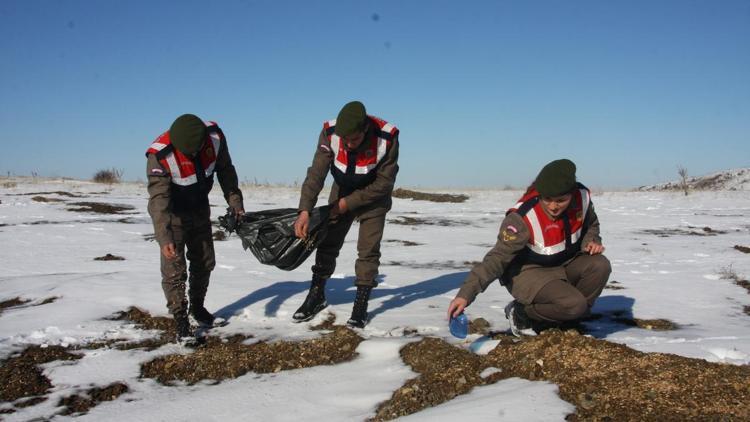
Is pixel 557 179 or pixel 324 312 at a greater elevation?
pixel 557 179

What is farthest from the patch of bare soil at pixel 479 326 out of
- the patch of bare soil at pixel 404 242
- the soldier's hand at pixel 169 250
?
the patch of bare soil at pixel 404 242

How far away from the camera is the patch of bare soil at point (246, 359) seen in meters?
3.39

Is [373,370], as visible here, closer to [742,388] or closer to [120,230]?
[742,388]

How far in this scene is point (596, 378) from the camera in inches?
102

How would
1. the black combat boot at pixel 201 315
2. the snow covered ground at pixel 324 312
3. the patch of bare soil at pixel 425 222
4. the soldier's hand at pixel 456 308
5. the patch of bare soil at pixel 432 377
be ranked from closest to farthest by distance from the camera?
the patch of bare soil at pixel 432 377 < the snow covered ground at pixel 324 312 < the soldier's hand at pixel 456 308 < the black combat boot at pixel 201 315 < the patch of bare soil at pixel 425 222

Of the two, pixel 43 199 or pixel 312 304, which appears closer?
pixel 312 304

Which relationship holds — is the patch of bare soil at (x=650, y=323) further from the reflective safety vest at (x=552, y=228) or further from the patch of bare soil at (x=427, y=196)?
the patch of bare soil at (x=427, y=196)

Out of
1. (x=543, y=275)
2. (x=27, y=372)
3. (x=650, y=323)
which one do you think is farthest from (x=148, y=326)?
(x=650, y=323)

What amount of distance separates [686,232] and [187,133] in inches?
384

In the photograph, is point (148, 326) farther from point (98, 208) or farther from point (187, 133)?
point (98, 208)

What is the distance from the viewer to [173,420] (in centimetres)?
272

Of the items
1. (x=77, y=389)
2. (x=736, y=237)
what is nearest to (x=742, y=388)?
(x=77, y=389)

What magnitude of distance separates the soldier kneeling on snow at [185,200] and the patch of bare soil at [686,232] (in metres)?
8.66

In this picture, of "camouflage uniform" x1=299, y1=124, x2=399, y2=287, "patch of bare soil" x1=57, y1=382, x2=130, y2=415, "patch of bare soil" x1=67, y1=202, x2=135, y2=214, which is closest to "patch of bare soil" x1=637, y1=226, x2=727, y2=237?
"camouflage uniform" x1=299, y1=124, x2=399, y2=287
